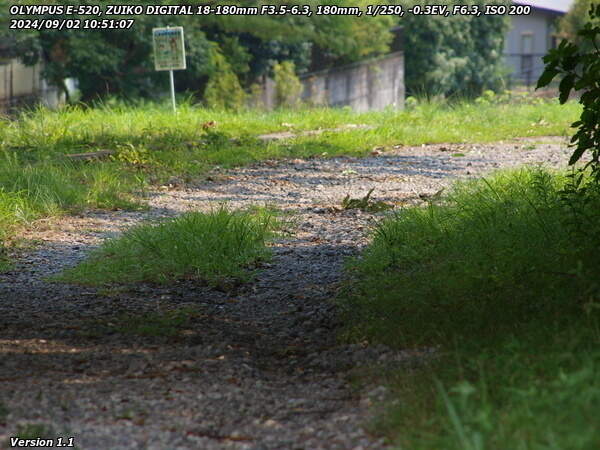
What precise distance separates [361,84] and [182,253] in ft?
55.8

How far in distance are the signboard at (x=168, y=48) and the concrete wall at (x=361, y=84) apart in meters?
5.84

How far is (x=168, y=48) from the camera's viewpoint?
1417cm

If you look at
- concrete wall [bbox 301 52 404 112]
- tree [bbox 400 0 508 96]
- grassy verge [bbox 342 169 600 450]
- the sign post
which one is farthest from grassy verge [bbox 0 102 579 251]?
tree [bbox 400 0 508 96]

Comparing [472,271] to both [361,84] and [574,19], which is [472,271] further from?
[574,19]

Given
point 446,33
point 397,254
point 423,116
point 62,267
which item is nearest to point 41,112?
point 423,116

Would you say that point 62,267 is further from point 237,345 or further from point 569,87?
point 569,87

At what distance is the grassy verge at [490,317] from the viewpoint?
2.54 m

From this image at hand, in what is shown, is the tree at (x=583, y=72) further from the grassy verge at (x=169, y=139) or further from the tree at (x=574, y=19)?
the tree at (x=574, y=19)

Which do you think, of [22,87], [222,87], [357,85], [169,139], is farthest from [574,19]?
[169,139]

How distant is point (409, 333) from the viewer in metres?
3.98

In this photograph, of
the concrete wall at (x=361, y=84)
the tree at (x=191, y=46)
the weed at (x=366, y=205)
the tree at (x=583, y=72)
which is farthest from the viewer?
the concrete wall at (x=361, y=84)

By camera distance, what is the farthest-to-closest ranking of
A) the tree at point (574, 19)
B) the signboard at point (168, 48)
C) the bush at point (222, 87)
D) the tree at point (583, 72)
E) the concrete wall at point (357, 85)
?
the tree at point (574, 19)
the concrete wall at point (357, 85)
the bush at point (222, 87)
the signboard at point (168, 48)
the tree at point (583, 72)

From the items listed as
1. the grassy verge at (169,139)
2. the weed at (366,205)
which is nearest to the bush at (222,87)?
the grassy verge at (169,139)

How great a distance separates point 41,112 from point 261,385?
9.81 m
